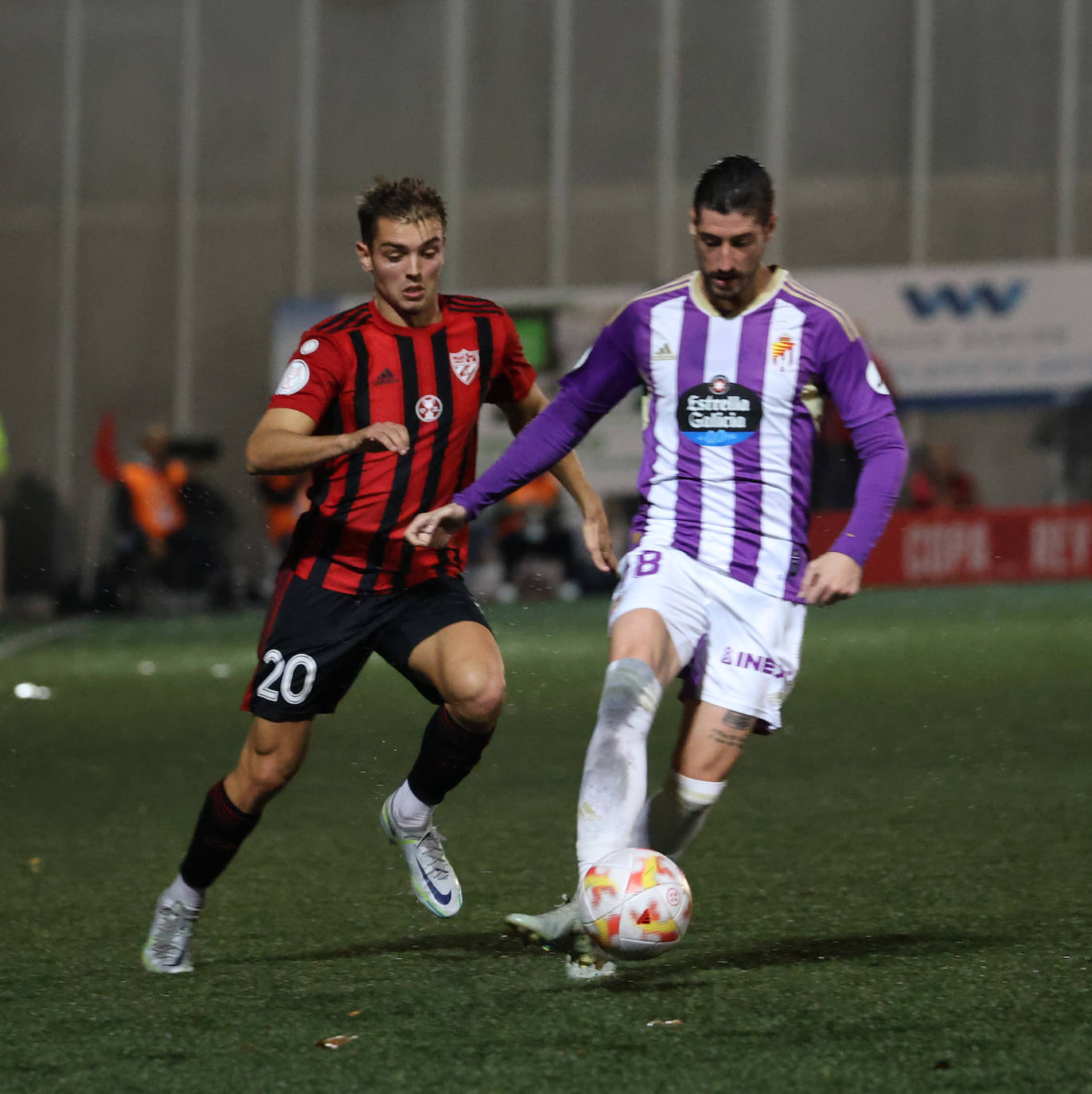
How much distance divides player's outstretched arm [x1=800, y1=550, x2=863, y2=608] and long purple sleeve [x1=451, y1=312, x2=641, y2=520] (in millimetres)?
681

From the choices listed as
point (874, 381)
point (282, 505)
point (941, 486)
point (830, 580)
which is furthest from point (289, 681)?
point (941, 486)

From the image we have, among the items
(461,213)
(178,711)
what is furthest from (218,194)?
(178,711)

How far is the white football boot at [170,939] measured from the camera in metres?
4.20

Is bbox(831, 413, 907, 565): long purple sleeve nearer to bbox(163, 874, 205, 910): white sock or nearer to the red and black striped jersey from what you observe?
the red and black striped jersey

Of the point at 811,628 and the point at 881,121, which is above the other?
the point at 881,121

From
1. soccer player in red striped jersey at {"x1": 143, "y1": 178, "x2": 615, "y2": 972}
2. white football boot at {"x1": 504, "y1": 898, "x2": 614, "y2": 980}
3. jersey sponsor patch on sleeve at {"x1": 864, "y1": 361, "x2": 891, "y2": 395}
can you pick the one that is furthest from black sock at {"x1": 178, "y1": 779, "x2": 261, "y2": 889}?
jersey sponsor patch on sleeve at {"x1": 864, "y1": 361, "x2": 891, "y2": 395}

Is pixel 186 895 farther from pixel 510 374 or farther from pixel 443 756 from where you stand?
pixel 510 374

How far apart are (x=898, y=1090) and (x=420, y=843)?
173cm

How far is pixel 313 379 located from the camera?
4.25 meters

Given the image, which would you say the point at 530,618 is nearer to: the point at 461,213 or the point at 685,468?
the point at 461,213

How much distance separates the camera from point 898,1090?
3.08 meters

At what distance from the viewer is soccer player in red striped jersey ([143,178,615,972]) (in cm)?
427

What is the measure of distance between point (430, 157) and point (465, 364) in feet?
56.8

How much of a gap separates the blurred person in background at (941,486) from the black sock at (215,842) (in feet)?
43.8
